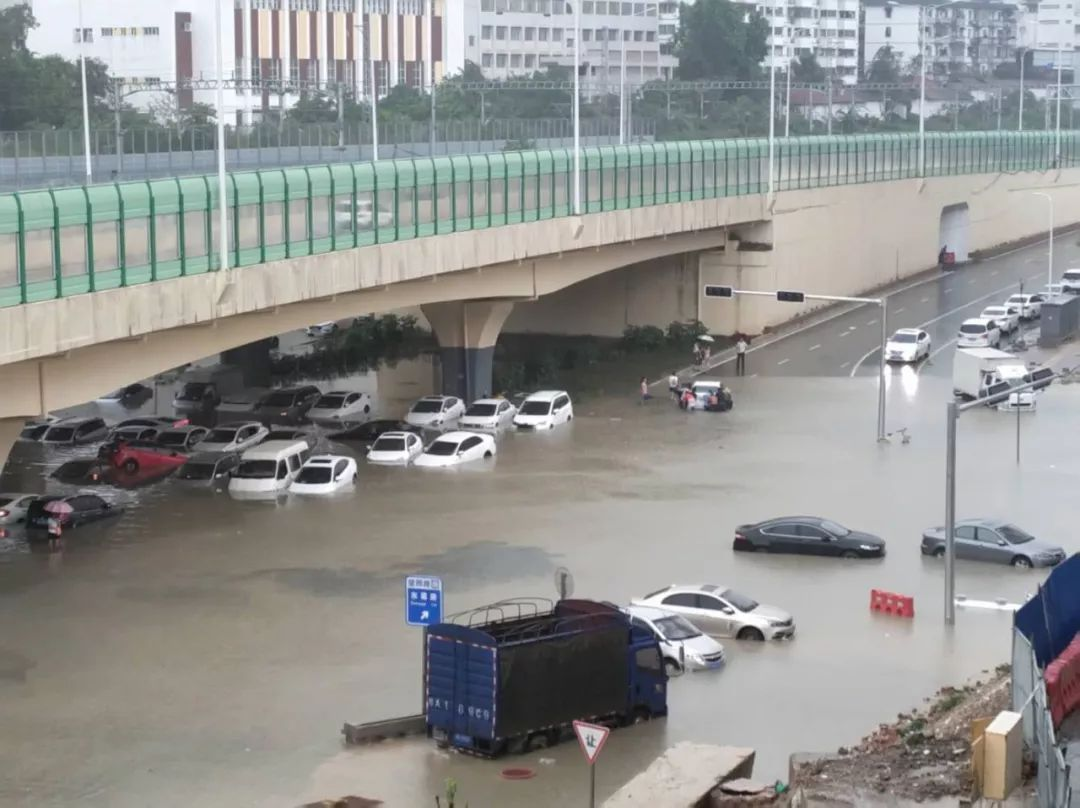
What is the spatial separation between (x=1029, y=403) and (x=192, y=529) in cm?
2101

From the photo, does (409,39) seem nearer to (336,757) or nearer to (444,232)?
(444,232)

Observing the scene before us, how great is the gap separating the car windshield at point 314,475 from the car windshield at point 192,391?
12.1 metres

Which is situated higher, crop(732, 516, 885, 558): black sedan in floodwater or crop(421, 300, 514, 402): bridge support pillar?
crop(421, 300, 514, 402): bridge support pillar

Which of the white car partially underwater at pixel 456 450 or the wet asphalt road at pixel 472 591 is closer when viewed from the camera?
the wet asphalt road at pixel 472 591

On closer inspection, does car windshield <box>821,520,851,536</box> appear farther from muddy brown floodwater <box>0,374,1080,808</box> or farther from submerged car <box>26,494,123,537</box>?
submerged car <box>26,494,123,537</box>

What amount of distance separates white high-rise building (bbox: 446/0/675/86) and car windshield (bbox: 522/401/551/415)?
59.0m

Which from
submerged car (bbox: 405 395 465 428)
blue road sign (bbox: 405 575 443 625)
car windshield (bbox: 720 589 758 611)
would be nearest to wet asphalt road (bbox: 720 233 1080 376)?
submerged car (bbox: 405 395 465 428)

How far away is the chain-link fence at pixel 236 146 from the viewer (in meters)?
47.4

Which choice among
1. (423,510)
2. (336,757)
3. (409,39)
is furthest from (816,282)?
(336,757)

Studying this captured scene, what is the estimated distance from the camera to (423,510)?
36.8 m

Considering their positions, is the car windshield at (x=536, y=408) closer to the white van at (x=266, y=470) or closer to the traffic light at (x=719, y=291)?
Result: the white van at (x=266, y=470)

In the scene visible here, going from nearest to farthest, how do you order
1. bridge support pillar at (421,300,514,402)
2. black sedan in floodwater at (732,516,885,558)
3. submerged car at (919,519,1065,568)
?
submerged car at (919,519,1065,568), black sedan in floodwater at (732,516,885,558), bridge support pillar at (421,300,514,402)

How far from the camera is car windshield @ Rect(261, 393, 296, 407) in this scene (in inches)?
1907

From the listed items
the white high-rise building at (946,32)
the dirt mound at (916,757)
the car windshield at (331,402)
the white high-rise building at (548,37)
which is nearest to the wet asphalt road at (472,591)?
the dirt mound at (916,757)
